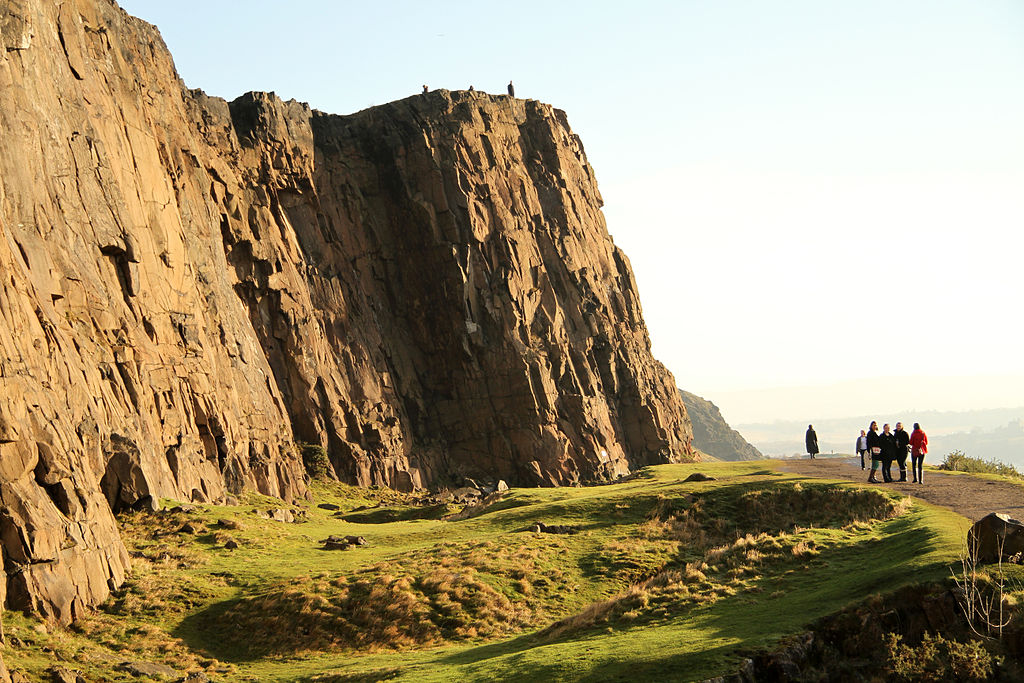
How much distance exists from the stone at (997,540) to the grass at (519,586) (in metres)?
0.84

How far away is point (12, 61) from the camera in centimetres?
4356

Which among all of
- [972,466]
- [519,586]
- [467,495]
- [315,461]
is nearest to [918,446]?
[972,466]

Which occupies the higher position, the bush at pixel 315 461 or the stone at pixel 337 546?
the bush at pixel 315 461

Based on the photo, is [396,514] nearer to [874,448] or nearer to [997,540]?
[874,448]

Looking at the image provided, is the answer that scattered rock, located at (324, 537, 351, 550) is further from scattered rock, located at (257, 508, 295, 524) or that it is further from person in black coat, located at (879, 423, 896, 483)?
person in black coat, located at (879, 423, 896, 483)

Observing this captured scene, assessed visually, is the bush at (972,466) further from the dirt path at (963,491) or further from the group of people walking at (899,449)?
the group of people walking at (899,449)

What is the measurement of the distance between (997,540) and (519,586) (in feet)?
59.4

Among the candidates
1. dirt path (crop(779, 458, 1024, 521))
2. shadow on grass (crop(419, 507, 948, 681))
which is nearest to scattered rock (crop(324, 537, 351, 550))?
shadow on grass (crop(419, 507, 948, 681))

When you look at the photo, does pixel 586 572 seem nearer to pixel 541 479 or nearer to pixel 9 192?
pixel 9 192

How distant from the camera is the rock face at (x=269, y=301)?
3700 cm

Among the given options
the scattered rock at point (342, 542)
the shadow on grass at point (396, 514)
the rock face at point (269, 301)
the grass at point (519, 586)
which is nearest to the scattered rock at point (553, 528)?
the grass at point (519, 586)

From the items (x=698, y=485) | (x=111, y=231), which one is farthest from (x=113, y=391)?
(x=698, y=485)

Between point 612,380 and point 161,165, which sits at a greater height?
point 161,165

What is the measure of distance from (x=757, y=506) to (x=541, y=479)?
34.8 meters
